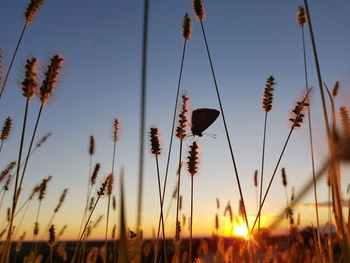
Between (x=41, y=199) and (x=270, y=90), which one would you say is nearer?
(x=270, y=90)

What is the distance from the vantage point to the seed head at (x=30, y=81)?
1.38m

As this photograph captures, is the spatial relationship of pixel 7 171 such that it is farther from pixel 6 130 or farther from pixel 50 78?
pixel 50 78

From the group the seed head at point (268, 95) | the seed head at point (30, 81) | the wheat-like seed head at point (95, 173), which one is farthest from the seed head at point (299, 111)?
the wheat-like seed head at point (95, 173)

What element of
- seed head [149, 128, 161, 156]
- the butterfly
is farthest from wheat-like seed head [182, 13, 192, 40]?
→ seed head [149, 128, 161, 156]

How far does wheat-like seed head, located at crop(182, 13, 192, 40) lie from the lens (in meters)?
2.34

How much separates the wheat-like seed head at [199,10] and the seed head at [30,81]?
1.06 meters

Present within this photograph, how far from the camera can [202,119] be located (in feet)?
7.40

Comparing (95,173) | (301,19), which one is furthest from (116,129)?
(301,19)

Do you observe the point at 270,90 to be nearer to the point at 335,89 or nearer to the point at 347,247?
the point at 335,89

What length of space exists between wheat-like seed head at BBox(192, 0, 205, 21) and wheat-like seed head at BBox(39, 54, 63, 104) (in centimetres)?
98

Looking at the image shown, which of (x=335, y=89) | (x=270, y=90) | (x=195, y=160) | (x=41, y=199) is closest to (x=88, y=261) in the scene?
(x=41, y=199)

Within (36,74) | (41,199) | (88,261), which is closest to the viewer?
(36,74)

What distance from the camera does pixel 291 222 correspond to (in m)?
4.15

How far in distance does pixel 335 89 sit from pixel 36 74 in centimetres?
182
